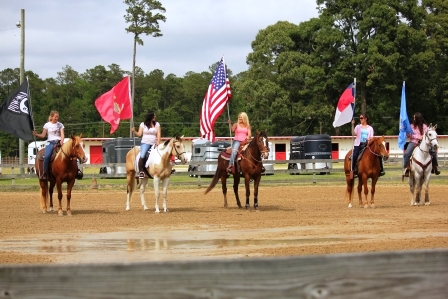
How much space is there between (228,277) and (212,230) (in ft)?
33.7

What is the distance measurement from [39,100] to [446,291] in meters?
100

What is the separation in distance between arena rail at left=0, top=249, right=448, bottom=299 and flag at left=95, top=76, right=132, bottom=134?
19.0m

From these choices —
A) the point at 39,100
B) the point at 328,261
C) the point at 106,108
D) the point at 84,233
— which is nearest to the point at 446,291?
the point at 328,261

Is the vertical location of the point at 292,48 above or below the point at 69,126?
above

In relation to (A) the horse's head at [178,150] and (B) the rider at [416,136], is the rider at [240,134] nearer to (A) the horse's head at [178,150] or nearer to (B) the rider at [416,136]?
(A) the horse's head at [178,150]

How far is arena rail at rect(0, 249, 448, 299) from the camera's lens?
3.25m

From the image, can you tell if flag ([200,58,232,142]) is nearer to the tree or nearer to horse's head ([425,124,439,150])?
horse's head ([425,124,439,150])

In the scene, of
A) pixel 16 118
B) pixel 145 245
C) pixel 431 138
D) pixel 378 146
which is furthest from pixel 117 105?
→ pixel 145 245

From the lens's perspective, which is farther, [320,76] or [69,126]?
[69,126]

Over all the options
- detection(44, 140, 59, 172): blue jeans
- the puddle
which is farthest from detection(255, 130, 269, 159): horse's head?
detection(44, 140, 59, 172): blue jeans

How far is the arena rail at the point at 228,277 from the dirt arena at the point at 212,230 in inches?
249

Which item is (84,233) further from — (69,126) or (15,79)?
(15,79)

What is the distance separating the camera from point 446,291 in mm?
3404

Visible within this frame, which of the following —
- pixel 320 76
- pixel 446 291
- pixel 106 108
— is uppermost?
pixel 320 76
